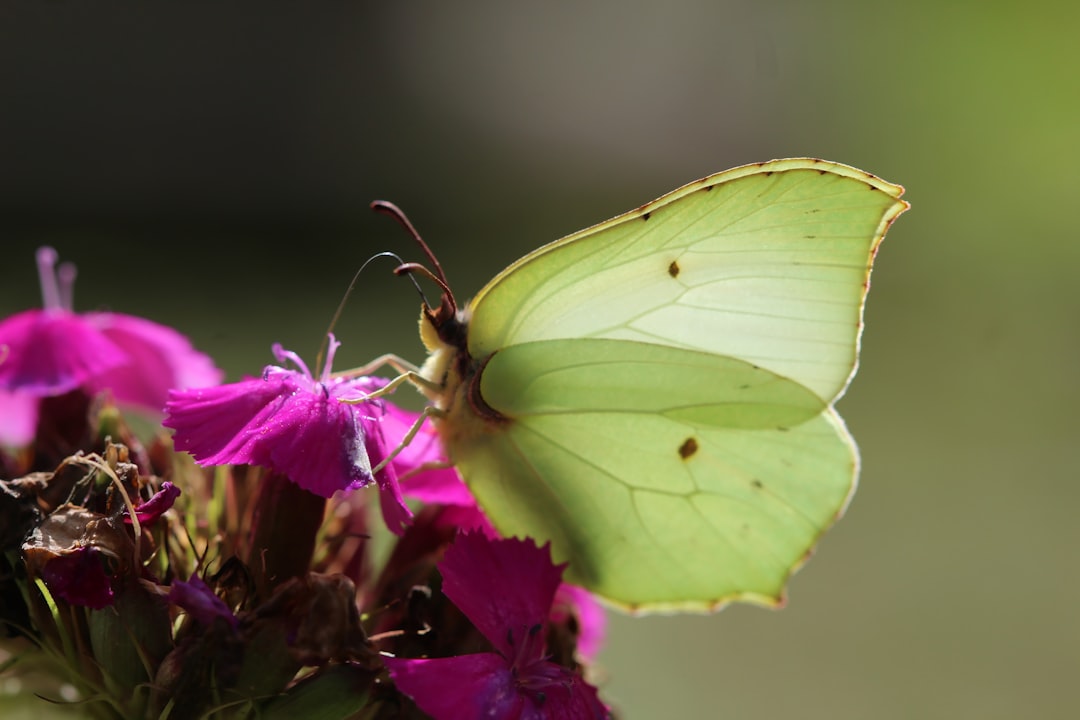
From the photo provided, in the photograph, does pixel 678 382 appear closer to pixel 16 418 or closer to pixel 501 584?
pixel 501 584

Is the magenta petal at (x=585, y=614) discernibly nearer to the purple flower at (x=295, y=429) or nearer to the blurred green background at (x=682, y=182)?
the purple flower at (x=295, y=429)

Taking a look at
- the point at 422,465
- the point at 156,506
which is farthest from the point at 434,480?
the point at 156,506

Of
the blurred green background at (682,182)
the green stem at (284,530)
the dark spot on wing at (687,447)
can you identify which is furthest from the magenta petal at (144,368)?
the blurred green background at (682,182)

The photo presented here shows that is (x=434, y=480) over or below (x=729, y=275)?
below

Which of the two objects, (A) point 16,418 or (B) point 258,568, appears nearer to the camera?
(B) point 258,568

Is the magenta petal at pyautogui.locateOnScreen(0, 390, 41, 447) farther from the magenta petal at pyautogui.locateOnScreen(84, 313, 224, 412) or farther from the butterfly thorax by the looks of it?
the butterfly thorax

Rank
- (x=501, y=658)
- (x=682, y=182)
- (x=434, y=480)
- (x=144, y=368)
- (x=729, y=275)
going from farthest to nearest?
1. (x=682, y=182)
2. (x=144, y=368)
3. (x=434, y=480)
4. (x=729, y=275)
5. (x=501, y=658)

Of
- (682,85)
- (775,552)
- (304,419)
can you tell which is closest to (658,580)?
(775,552)
